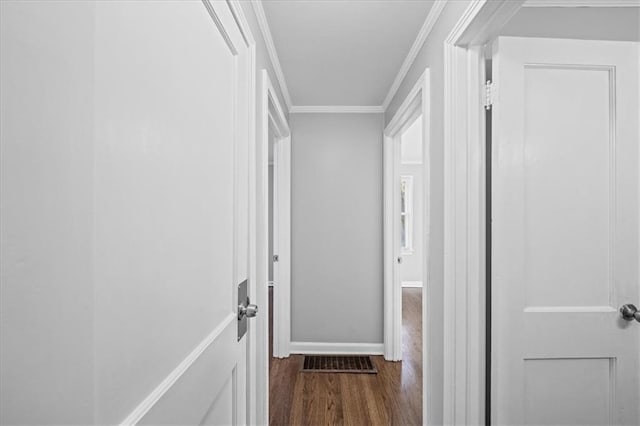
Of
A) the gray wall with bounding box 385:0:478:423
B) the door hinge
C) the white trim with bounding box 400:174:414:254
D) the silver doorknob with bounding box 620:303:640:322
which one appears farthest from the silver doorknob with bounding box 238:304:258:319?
the white trim with bounding box 400:174:414:254

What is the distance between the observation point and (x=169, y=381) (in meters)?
0.71

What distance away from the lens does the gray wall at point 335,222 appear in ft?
10.4

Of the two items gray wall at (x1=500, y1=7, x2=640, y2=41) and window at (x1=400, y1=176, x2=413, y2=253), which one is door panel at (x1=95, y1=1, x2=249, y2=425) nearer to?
gray wall at (x1=500, y1=7, x2=640, y2=41)

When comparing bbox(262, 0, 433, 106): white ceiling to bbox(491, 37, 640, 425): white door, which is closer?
bbox(491, 37, 640, 425): white door

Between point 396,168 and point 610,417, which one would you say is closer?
point 610,417

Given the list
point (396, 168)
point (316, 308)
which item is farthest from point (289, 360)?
point (396, 168)

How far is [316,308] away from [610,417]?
2.27m

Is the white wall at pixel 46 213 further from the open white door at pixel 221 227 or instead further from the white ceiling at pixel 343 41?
the white ceiling at pixel 343 41

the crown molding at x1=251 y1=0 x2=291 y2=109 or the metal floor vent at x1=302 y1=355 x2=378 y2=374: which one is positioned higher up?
the crown molding at x1=251 y1=0 x2=291 y2=109

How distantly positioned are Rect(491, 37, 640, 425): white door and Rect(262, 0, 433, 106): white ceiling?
0.77m

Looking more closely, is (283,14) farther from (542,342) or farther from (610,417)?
(610,417)

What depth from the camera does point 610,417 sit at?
1.21 m

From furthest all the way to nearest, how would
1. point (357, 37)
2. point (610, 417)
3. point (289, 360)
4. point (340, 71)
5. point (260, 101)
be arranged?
1. point (289, 360)
2. point (340, 71)
3. point (357, 37)
4. point (260, 101)
5. point (610, 417)

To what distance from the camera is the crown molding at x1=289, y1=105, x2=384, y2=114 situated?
3105 mm
